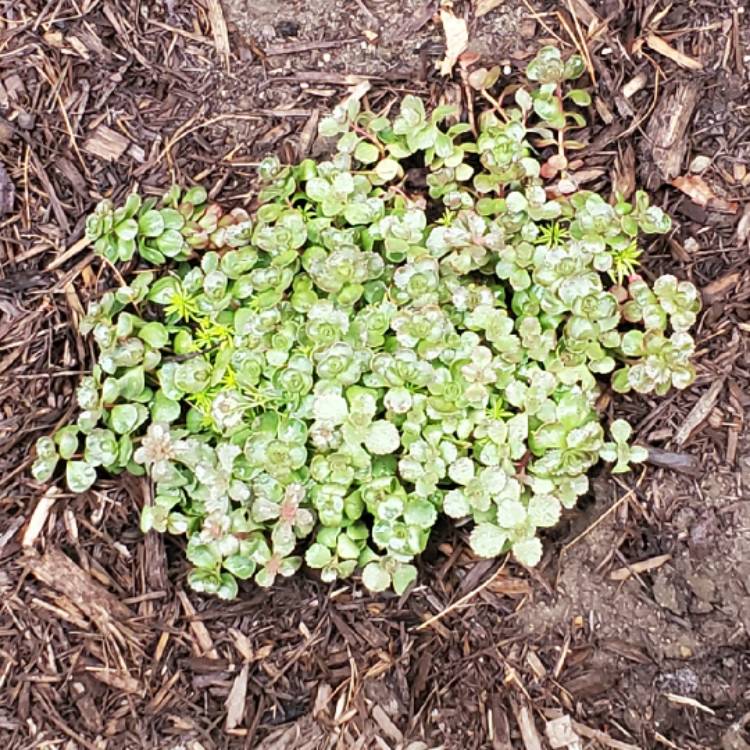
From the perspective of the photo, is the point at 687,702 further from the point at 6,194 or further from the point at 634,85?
the point at 6,194

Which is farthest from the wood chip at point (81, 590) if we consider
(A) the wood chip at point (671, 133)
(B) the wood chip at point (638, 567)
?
(A) the wood chip at point (671, 133)

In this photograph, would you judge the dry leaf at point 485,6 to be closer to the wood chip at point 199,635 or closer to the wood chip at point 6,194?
the wood chip at point 6,194

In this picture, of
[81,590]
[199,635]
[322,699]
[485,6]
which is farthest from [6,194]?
[322,699]

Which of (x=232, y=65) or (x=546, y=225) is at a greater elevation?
(x=232, y=65)

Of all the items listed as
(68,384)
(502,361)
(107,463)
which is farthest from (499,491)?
(68,384)

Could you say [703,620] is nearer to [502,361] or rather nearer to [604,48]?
[502,361]
